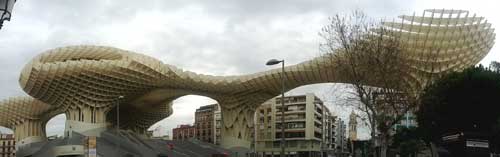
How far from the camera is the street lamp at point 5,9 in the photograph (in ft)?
14.8

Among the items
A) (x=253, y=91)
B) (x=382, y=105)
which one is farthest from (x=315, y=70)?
(x=382, y=105)

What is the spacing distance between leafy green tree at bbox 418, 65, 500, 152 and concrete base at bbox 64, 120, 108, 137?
167ft

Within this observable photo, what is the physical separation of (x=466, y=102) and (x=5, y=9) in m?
40.9

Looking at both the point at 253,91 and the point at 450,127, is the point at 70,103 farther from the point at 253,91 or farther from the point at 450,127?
the point at 450,127

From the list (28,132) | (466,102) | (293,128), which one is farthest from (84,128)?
(293,128)

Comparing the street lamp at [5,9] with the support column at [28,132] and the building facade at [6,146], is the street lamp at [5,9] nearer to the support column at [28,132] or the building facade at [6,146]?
the support column at [28,132]

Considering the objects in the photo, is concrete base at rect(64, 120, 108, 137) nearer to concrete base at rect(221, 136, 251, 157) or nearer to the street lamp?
concrete base at rect(221, 136, 251, 157)

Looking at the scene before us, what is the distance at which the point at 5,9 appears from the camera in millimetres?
A: 4531

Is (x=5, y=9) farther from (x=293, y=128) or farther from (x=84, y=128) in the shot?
(x=293, y=128)

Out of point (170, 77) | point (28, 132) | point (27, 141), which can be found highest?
point (170, 77)

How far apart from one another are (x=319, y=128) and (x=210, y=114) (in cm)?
3935

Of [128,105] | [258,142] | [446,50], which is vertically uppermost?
[446,50]

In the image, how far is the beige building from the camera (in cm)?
13338

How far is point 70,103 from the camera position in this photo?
81500 mm
